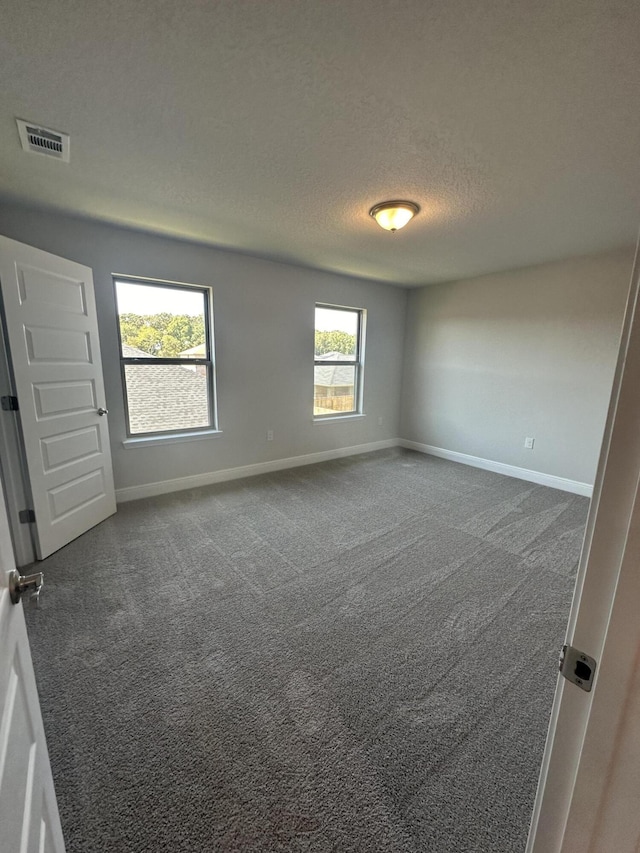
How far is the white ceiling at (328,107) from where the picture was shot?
1.12 meters

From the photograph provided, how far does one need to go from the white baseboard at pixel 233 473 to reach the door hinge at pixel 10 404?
4.20 ft

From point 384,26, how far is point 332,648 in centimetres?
247

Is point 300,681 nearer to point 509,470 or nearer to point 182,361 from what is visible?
point 182,361

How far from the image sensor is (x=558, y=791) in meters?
0.57

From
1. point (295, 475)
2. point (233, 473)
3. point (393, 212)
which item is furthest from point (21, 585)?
point (295, 475)

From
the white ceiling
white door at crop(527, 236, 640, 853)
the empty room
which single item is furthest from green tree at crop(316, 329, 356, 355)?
white door at crop(527, 236, 640, 853)

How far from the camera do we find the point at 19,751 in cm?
64

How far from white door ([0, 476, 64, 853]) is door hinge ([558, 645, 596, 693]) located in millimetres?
855

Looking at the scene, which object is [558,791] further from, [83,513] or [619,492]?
[83,513]

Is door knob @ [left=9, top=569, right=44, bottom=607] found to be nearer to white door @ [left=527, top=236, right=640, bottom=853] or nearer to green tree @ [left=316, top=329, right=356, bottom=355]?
white door @ [left=527, top=236, right=640, bottom=853]

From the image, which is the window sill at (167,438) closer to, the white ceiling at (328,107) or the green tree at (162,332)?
the green tree at (162,332)

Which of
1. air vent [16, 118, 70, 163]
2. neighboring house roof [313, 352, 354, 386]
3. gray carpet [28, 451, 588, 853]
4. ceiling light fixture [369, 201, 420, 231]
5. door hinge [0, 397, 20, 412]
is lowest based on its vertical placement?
gray carpet [28, 451, 588, 853]

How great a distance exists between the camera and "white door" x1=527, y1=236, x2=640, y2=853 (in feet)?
1.50

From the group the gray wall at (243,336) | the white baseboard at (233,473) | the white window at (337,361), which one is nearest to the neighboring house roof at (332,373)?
the white window at (337,361)
